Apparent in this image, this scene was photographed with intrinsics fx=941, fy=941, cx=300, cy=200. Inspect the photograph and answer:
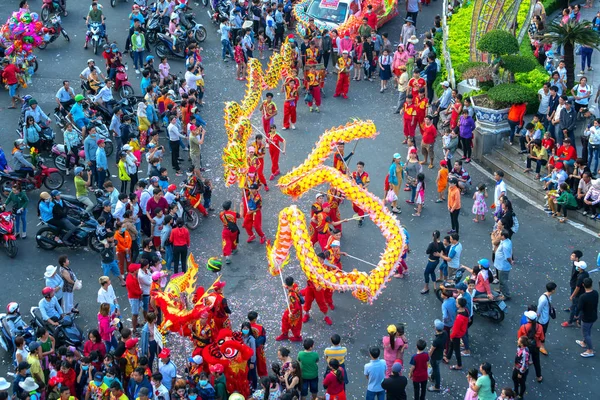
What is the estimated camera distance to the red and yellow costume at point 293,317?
55.5ft

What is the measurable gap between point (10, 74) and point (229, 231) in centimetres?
987

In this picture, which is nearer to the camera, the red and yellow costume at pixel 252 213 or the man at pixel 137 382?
the man at pixel 137 382

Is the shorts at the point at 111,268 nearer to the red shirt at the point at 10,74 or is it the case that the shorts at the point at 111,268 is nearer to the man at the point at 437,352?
the man at the point at 437,352

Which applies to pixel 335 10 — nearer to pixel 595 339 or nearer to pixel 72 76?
pixel 72 76

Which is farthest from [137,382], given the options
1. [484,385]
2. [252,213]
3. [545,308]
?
[545,308]

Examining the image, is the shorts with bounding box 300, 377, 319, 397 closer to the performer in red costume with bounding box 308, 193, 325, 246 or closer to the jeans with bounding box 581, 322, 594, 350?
the performer in red costume with bounding box 308, 193, 325, 246

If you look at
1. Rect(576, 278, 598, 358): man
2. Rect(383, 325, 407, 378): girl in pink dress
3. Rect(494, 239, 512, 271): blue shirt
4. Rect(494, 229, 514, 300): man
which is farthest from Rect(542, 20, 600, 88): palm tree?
Rect(383, 325, 407, 378): girl in pink dress

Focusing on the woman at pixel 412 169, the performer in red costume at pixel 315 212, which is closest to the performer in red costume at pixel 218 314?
the performer in red costume at pixel 315 212

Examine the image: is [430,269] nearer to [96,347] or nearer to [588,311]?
[588,311]

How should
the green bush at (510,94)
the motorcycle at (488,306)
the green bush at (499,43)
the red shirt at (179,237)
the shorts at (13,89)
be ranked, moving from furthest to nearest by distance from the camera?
the shorts at (13,89)
the green bush at (499,43)
the green bush at (510,94)
the red shirt at (179,237)
the motorcycle at (488,306)

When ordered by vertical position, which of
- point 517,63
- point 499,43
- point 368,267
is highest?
point 499,43

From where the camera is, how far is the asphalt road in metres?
17.0

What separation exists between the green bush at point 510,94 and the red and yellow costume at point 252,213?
7271mm

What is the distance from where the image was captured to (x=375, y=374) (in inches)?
601
